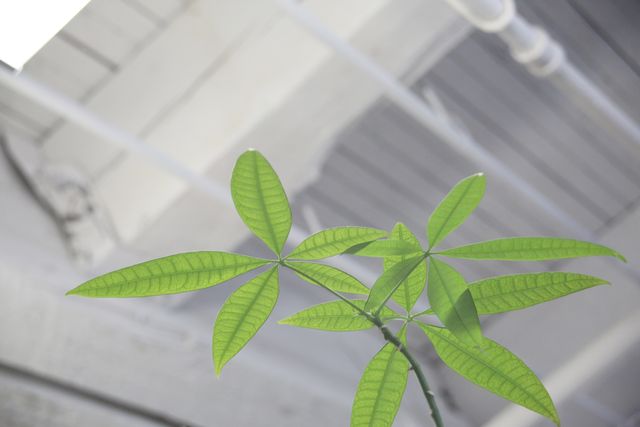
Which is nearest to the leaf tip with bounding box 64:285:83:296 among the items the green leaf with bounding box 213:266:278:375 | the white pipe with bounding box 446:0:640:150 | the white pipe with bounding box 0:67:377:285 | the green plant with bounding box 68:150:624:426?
the green plant with bounding box 68:150:624:426

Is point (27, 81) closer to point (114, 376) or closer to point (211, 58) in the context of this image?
point (211, 58)

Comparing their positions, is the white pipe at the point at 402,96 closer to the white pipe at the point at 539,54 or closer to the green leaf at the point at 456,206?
the white pipe at the point at 539,54

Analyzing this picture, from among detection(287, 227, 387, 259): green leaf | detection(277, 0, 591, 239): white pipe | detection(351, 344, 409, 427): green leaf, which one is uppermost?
detection(277, 0, 591, 239): white pipe

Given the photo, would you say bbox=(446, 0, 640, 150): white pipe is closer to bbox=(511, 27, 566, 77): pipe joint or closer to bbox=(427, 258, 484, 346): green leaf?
bbox=(511, 27, 566, 77): pipe joint

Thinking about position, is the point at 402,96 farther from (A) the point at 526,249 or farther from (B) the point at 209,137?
(A) the point at 526,249

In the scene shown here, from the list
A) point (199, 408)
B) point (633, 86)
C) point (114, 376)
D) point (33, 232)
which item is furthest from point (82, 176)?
point (633, 86)

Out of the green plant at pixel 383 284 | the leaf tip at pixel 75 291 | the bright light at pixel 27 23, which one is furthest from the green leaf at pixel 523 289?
the bright light at pixel 27 23
